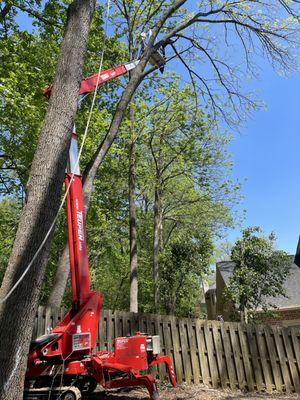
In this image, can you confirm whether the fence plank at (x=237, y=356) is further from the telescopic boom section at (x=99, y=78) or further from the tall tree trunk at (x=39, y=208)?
the tall tree trunk at (x=39, y=208)

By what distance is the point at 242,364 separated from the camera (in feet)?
26.5

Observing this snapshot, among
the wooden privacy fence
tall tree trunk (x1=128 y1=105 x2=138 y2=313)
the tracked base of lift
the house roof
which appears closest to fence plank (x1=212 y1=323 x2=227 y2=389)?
the wooden privacy fence

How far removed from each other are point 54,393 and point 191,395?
275cm

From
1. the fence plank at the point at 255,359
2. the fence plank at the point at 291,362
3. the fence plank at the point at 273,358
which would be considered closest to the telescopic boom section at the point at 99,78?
the fence plank at the point at 255,359

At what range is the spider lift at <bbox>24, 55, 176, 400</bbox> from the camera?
16.7ft

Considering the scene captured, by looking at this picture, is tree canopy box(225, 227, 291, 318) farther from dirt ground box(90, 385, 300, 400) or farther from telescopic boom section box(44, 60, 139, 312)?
telescopic boom section box(44, 60, 139, 312)

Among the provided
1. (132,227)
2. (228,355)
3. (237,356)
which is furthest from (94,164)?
(132,227)

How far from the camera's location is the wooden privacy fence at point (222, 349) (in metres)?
7.90

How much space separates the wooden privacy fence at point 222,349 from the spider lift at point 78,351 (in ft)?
7.07

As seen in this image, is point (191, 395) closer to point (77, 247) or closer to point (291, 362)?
point (291, 362)

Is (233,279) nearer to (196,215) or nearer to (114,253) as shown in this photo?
(196,215)

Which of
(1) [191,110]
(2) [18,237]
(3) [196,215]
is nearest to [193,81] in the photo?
(1) [191,110]

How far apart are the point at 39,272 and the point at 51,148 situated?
1273 millimetres

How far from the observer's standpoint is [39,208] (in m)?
3.64
